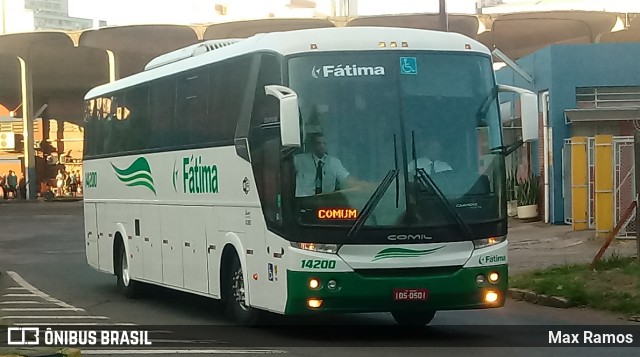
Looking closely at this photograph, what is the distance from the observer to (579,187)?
2630 cm

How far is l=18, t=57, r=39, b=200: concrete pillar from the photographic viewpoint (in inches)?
2520

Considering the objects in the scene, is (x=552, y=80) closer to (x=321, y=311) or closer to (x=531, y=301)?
(x=531, y=301)

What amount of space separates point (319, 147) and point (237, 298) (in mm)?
2615

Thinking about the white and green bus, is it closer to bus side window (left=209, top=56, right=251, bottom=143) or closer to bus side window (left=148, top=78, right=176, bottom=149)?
bus side window (left=209, top=56, right=251, bottom=143)

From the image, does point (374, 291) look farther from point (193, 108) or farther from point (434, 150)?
point (193, 108)

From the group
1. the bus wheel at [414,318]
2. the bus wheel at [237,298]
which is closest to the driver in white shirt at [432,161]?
the bus wheel at [414,318]

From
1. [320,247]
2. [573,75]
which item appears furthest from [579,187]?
[320,247]

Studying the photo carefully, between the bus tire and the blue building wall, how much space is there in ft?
48.9

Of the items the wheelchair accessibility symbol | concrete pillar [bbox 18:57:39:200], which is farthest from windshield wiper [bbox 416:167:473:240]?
concrete pillar [bbox 18:57:39:200]

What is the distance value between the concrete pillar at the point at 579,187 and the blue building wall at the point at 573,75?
2.59 metres

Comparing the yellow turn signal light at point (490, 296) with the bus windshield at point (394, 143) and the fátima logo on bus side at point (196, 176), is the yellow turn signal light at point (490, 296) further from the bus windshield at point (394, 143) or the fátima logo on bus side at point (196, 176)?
the fátima logo on bus side at point (196, 176)

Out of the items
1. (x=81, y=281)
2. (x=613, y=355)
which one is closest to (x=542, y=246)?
(x=81, y=281)

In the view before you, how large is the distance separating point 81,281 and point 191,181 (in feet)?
23.3

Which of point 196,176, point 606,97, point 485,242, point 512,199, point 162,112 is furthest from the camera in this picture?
point 512,199
